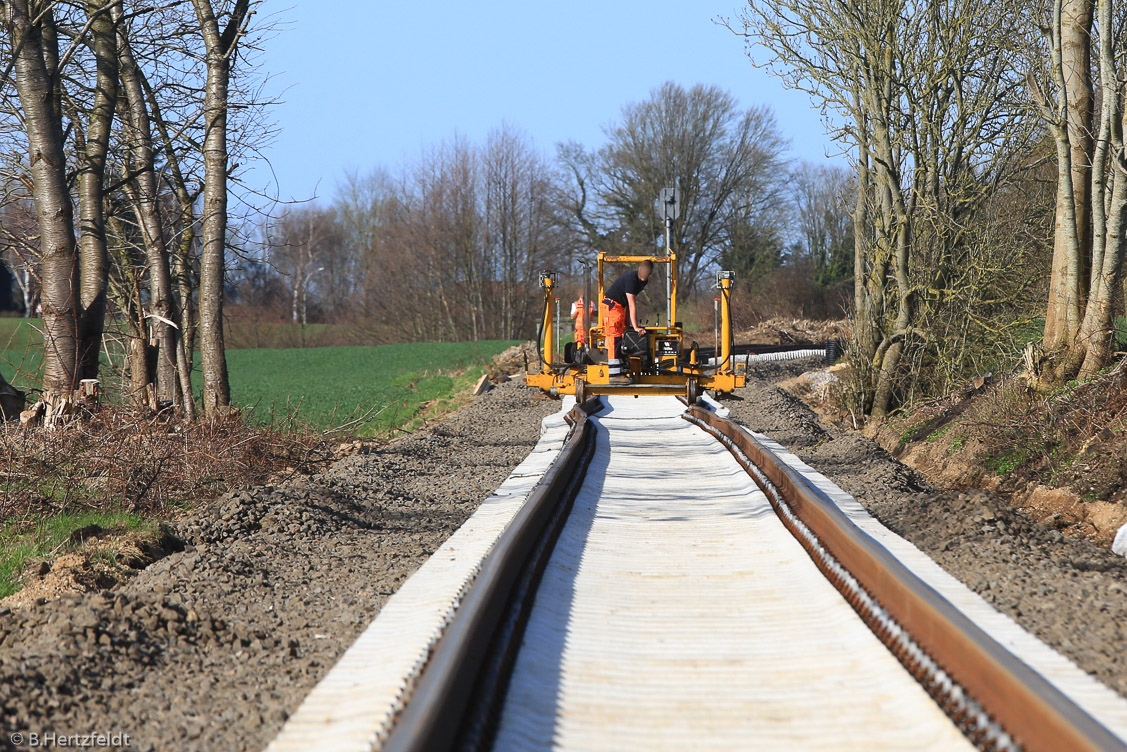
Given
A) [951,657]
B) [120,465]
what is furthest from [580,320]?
[951,657]

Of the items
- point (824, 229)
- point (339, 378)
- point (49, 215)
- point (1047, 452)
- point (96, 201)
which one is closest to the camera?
point (1047, 452)

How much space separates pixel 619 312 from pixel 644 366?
2.98ft

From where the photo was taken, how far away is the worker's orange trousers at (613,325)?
13.6 metres

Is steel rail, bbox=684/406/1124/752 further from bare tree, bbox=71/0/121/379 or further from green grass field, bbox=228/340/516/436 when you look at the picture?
bare tree, bbox=71/0/121/379

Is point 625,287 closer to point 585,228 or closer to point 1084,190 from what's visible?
point 1084,190

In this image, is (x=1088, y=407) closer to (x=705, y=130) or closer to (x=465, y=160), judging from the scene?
(x=705, y=130)

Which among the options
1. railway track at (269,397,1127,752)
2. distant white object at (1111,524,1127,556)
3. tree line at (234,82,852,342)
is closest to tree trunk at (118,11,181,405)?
railway track at (269,397,1127,752)

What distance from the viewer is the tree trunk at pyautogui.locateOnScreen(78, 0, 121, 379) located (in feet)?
32.4

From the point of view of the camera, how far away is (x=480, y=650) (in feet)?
11.8

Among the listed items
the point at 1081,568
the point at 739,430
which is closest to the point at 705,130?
the point at 739,430

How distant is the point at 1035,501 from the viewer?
7215mm

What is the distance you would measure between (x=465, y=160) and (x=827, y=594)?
6574 cm

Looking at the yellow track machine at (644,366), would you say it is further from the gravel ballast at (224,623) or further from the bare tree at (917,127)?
the gravel ballast at (224,623)

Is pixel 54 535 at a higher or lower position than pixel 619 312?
lower
